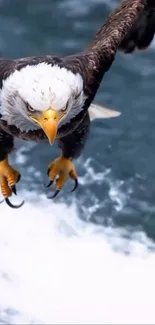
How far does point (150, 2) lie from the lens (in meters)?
9.77

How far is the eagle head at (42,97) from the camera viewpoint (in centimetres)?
797

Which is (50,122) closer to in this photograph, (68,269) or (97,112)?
(97,112)

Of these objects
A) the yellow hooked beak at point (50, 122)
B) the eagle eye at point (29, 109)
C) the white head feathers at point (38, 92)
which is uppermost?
the white head feathers at point (38, 92)

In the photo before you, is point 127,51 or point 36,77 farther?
point 127,51

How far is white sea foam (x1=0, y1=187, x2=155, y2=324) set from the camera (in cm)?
1073

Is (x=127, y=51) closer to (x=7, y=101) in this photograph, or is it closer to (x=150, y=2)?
(x=150, y=2)

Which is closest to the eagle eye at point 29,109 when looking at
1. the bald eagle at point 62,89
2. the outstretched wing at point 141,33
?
the bald eagle at point 62,89

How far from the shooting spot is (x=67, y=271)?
11.1 metres

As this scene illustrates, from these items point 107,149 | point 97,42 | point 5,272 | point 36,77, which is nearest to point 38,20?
point 107,149

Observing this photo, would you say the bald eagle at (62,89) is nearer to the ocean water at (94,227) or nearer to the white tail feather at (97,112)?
the white tail feather at (97,112)

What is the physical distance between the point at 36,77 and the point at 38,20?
566cm

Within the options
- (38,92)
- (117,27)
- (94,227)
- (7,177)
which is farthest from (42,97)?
(94,227)

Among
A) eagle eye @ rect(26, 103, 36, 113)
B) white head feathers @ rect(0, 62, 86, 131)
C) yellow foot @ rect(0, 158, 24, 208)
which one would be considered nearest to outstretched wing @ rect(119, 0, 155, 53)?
yellow foot @ rect(0, 158, 24, 208)

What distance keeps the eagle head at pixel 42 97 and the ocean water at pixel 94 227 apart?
101 inches
